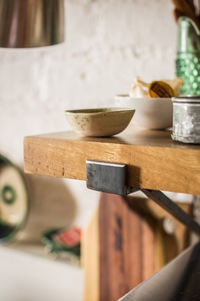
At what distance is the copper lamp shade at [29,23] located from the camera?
0.80 m

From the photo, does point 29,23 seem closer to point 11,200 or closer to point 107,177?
point 107,177

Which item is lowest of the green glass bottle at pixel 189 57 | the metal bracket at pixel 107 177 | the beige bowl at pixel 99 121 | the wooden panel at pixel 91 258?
the wooden panel at pixel 91 258

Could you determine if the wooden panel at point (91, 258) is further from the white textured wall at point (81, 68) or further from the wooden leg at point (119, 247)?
the white textured wall at point (81, 68)

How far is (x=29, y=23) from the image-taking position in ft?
2.69

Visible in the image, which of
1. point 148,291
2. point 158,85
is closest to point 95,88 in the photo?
A: point 158,85

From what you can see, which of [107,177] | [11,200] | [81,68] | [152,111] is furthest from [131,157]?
[11,200]

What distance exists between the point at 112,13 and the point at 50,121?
0.38m

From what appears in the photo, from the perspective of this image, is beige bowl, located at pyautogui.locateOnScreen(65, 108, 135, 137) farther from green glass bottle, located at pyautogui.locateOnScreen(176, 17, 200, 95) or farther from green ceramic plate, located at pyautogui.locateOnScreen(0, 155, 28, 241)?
green ceramic plate, located at pyautogui.locateOnScreen(0, 155, 28, 241)

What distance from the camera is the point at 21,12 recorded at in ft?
2.66

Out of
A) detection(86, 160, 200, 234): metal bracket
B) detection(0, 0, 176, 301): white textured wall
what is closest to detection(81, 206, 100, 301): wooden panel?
detection(0, 0, 176, 301): white textured wall

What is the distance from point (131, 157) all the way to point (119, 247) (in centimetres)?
66

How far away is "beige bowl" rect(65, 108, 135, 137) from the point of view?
2.04ft

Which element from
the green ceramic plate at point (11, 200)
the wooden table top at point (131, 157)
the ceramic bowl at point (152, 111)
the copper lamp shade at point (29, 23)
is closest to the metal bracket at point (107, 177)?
the wooden table top at point (131, 157)

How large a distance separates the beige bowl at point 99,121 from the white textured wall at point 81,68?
53 centimetres
